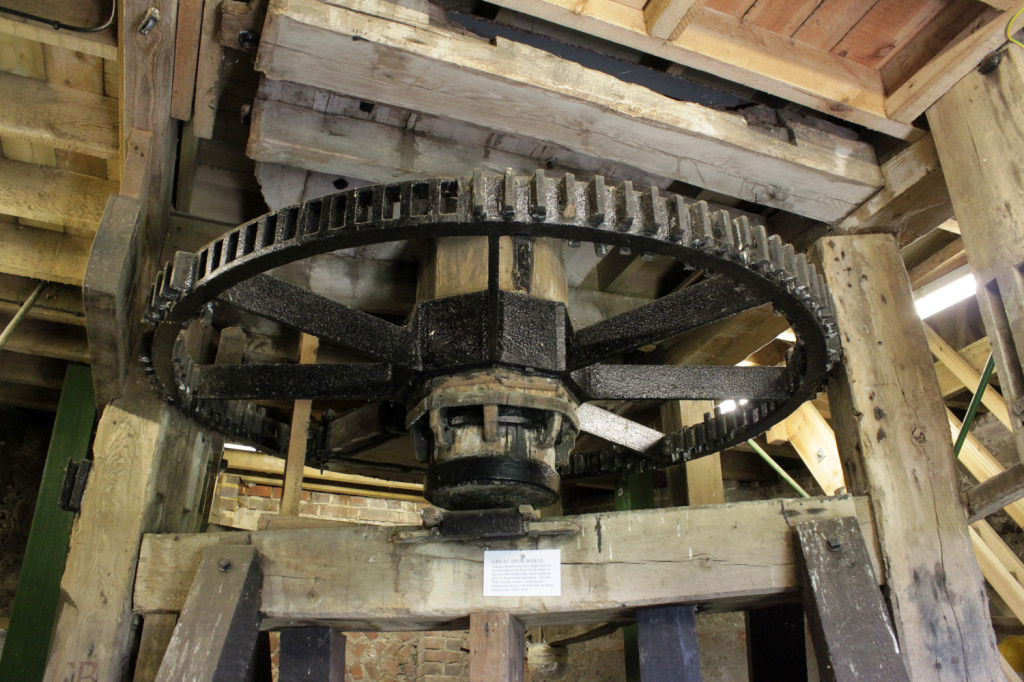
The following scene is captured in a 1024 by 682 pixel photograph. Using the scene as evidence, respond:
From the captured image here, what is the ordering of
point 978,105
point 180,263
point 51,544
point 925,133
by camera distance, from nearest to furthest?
point 180,263 < point 978,105 < point 925,133 < point 51,544

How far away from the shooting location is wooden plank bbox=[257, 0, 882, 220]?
1686 millimetres

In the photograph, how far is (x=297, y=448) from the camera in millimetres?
2350

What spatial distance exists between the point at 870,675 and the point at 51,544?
2.99 meters

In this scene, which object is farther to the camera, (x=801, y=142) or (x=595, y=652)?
(x=595, y=652)

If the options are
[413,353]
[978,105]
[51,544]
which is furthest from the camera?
[51,544]

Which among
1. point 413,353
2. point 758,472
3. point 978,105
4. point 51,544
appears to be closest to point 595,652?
point 758,472

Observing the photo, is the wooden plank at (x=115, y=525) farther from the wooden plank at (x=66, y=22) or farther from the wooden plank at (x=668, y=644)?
the wooden plank at (x=668, y=644)

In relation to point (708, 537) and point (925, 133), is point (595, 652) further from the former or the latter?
point (925, 133)

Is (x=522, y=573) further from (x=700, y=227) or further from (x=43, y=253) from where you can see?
(x=43, y=253)

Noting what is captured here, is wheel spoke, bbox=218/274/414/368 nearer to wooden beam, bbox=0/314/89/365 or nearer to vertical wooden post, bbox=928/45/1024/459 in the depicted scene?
vertical wooden post, bbox=928/45/1024/459

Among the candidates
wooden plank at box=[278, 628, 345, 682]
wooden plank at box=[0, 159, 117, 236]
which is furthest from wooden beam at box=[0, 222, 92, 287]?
wooden plank at box=[278, 628, 345, 682]

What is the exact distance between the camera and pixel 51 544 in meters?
3.06

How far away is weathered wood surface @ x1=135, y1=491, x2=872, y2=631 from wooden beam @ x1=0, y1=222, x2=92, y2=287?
1287 millimetres

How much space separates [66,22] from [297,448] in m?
1.28
